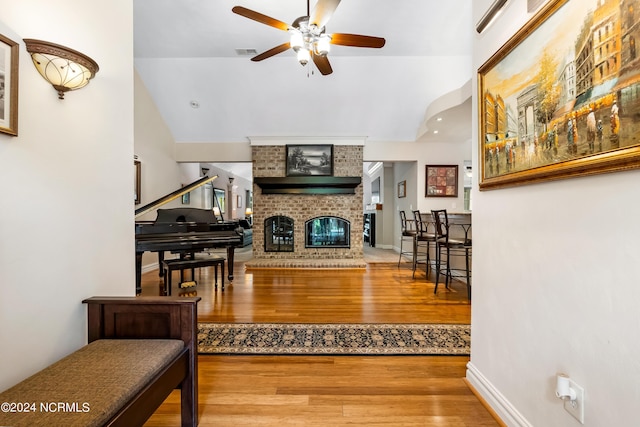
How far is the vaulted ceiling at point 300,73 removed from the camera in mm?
3549

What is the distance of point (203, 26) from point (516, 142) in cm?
425

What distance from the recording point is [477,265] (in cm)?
161

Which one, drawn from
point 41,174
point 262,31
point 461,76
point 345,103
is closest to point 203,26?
point 262,31

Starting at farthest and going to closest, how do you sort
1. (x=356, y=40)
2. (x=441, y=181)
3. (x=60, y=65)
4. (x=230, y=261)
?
(x=441, y=181) < (x=230, y=261) < (x=356, y=40) < (x=60, y=65)

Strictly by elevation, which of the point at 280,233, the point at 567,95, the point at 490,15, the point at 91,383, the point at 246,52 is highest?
the point at 246,52

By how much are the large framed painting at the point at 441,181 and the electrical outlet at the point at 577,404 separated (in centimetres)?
500

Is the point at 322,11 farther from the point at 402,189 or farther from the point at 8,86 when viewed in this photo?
the point at 402,189

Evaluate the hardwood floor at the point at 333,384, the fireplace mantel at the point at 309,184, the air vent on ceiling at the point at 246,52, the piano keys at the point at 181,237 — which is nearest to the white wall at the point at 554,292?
the hardwood floor at the point at 333,384

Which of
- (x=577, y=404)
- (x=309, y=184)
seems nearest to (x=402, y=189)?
(x=309, y=184)

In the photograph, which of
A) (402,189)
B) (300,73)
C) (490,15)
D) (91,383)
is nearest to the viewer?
(91,383)

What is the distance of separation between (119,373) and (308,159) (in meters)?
5.01

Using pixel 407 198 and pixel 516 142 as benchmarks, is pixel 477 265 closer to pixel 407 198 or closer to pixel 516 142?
pixel 516 142

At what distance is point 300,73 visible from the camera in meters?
4.73

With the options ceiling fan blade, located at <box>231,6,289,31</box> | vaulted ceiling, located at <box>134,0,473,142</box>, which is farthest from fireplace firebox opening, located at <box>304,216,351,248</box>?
ceiling fan blade, located at <box>231,6,289,31</box>
